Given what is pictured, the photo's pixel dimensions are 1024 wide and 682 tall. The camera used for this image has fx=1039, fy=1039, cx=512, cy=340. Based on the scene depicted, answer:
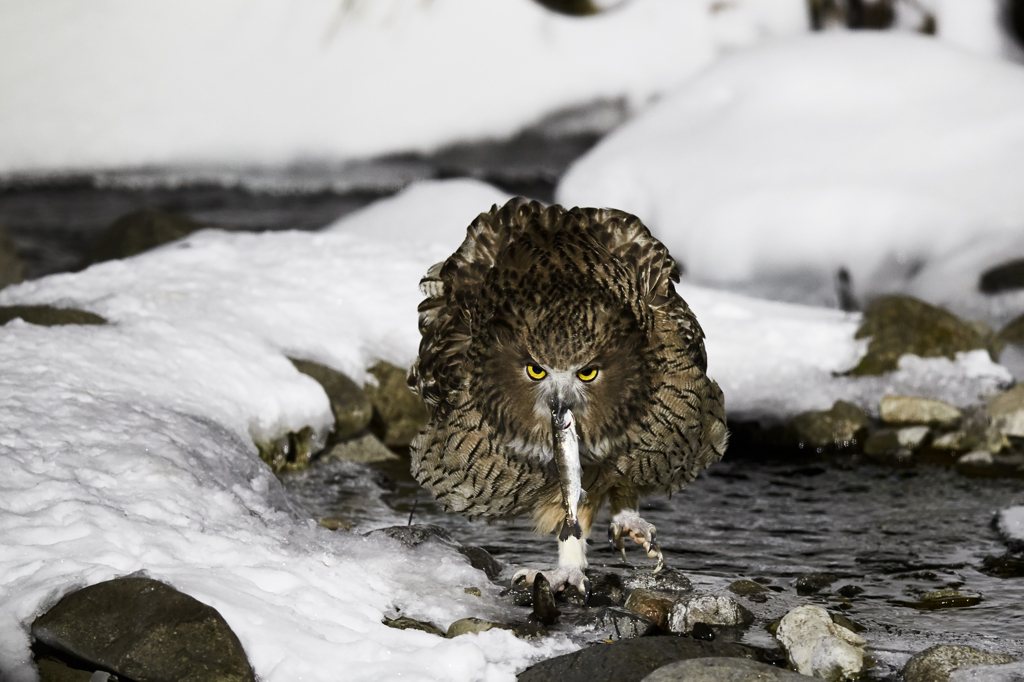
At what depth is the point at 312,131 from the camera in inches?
464

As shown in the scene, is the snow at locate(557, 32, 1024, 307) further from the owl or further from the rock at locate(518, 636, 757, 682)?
the rock at locate(518, 636, 757, 682)

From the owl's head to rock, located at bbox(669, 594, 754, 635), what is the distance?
0.63 meters

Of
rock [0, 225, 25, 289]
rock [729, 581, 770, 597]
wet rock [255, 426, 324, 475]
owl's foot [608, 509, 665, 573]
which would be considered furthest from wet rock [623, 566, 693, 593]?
rock [0, 225, 25, 289]

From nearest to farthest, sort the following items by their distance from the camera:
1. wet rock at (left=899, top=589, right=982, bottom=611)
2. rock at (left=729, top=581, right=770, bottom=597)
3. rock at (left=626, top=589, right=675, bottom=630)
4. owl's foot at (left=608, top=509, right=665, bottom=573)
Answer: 1. rock at (left=626, top=589, right=675, bottom=630)
2. wet rock at (left=899, top=589, right=982, bottom=611)
3. rock at (left=729, top=581, right=770, bottom=597)
4. owl's foot at (left=608, top=509, right=665, bottom=573)

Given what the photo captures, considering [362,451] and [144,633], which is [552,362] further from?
[362,451]

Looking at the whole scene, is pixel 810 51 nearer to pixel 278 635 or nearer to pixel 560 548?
pixel 560 548

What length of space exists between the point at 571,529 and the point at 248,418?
217cm

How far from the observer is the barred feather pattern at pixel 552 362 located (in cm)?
300

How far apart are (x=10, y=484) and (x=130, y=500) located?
14.5 inches

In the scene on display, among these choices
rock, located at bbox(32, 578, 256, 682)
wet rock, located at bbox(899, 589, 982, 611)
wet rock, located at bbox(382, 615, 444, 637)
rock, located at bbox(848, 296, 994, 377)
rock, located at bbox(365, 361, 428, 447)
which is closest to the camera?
rock, located at bbox(32, 578, 256, 682)

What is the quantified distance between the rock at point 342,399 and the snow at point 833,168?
3.96 metres

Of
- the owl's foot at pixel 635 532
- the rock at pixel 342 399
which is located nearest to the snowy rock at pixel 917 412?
the owl's foot at pixel 635 532

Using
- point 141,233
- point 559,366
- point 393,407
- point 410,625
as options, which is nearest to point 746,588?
point 410,625

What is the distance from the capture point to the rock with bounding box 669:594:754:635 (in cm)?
342
